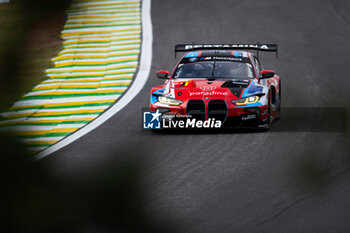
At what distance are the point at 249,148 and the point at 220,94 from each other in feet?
3.42

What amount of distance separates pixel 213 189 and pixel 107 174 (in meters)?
4.99

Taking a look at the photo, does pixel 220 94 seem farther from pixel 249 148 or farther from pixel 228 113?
pixel 249 148

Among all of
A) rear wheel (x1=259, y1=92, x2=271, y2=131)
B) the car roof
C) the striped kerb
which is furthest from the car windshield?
the striped kerb

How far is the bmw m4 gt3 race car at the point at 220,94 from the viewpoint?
8.95 m

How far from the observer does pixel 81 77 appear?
11.7 m

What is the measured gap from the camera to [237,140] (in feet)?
28.8

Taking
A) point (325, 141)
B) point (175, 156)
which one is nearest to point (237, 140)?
point (175, 156)

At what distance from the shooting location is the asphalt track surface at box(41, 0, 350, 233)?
1.59 m

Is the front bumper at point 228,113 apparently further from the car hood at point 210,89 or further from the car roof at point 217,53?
the car roof at point 217,53

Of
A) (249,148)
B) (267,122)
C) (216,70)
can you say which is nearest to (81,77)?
(216,70)

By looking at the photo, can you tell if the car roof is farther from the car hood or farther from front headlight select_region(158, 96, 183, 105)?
front headlight select_region(158, 96, 183, 105)

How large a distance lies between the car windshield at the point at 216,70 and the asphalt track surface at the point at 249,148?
1.08 metres

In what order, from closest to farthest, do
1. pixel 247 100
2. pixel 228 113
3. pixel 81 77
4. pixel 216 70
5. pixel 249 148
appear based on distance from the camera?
pixel 249 148 → pixel 228 113 → pixel 247 100 → pixel 216 70 → pixel 81 77

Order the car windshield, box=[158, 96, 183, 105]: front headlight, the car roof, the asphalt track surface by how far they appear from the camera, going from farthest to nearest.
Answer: the car roof
the car windshield
box=[158, 96, 183, 105]: front headlight
the asphalt track surface
